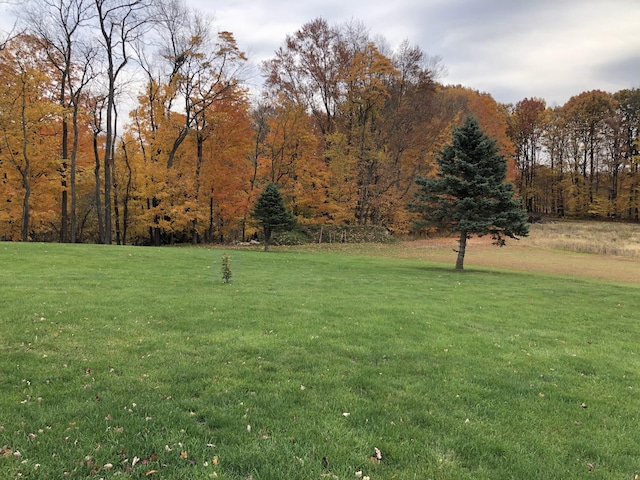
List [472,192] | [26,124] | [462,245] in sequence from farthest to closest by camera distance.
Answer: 1. [26,124]
2. [462,245]
3. [472,192]

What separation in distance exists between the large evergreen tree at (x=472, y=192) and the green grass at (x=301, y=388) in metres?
7.91

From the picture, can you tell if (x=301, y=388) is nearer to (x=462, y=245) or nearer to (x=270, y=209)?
(x=462, y=245)

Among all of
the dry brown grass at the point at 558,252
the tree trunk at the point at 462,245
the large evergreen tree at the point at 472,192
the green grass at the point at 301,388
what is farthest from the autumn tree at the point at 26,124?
the tree trunk at the point at 462,245

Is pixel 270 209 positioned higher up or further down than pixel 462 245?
higher up

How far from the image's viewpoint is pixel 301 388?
14.7ft

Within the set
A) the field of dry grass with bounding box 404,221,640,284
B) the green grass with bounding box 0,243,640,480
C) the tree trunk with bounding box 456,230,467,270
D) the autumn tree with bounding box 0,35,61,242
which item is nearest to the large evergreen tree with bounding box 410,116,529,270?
the tree trunk with bounding box 456,230,467,270

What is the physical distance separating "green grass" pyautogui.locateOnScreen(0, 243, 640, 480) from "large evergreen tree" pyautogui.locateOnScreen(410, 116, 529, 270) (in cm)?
791

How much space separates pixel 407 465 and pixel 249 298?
6.78 m

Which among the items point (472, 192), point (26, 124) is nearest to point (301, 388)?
point (472, 192)

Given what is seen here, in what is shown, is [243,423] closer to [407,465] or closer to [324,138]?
[407,465]

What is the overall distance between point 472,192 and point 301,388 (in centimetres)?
1512

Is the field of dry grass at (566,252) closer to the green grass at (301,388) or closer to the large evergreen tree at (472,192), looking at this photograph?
the large evergreen tree at (472,192)

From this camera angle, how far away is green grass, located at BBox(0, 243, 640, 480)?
3178mm

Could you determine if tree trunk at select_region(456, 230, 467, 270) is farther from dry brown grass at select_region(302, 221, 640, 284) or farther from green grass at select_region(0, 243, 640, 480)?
green grass at select_region(0, 243, 640, 480)
